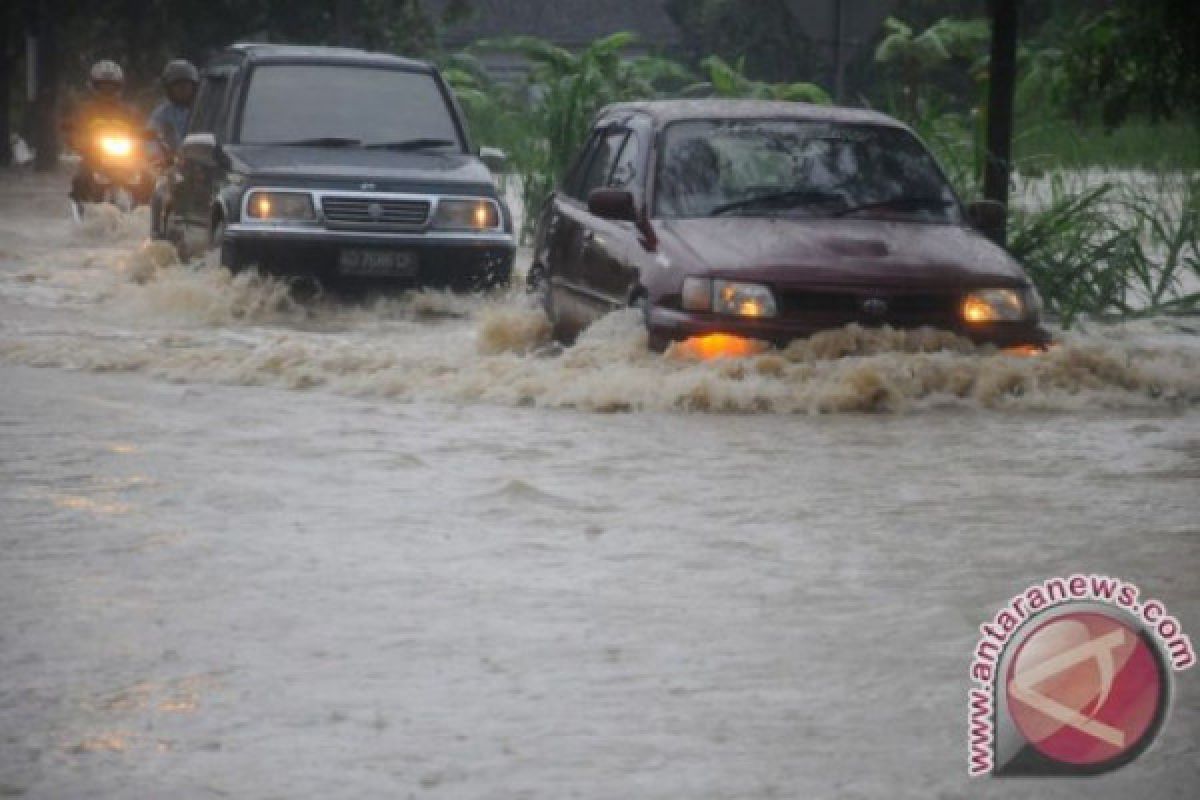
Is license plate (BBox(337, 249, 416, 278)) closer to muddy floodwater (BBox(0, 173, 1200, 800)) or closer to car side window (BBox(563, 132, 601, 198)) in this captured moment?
muddy floodwater (BBox(0, 173, 1200, 800))

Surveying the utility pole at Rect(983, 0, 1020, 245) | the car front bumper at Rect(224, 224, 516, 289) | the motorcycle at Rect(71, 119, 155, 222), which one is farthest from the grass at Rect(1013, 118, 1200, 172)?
the motorcycle at Rect(71, 119, 155, 222)

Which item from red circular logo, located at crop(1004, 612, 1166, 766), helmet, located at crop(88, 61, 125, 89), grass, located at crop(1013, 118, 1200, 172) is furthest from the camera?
helmet, located at crop(88, 61, 125, 89)

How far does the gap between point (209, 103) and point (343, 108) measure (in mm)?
1459

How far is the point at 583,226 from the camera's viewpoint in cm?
1484

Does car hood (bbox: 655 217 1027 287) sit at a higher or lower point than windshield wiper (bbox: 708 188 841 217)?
lower

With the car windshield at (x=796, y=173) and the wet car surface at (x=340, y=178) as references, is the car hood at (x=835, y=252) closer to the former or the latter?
the car windshield at (x=796, y=173)

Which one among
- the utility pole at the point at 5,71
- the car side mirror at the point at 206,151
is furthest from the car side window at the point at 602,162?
the utility pole at the point at 5,71

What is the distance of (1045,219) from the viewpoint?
1862cm

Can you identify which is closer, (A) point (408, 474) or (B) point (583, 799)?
(B) point (583, 799)

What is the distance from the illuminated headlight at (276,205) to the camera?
17516mm

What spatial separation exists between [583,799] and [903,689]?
1.40 metres

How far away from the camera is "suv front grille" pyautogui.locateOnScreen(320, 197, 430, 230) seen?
17.6m

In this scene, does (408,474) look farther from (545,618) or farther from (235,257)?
(235,257)

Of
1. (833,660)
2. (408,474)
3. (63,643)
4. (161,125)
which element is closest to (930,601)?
(833,660)
